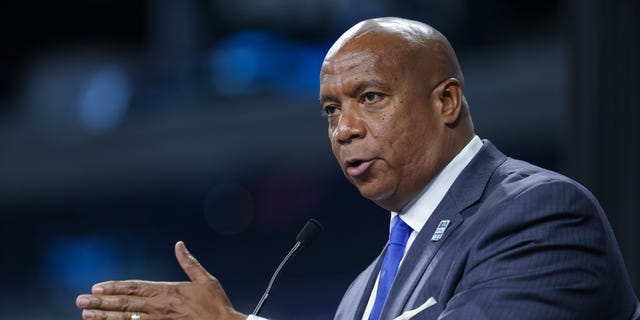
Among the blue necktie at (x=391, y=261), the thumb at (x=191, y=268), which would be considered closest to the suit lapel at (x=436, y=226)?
the blue necktie at (x=391, y=261)

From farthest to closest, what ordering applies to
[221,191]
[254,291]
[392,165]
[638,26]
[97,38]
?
[97,38]
[221,191]
[254,291]
[638,26]
[392,165]

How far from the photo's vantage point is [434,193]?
198 cm

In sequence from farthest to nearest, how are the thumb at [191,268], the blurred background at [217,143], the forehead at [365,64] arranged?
the blurred background at [217,143] → the forehead at [365,64] → the thumb at [191,268]

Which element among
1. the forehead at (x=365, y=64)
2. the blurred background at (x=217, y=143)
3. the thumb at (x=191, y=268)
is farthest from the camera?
the blurred background at (x=217, y=143)

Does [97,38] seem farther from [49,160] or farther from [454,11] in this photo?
[454,11]

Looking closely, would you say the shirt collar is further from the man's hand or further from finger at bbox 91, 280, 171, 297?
finger at bbox 91, 280, 171, 297

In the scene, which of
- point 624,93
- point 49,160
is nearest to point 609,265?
point 624,93

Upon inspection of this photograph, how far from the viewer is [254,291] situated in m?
7.18

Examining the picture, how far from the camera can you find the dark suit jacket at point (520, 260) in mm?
1642

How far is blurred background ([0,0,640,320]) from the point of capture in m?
7.29

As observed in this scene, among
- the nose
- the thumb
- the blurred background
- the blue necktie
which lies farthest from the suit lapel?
the blurred background

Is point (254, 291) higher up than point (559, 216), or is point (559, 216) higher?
point (559, 216)

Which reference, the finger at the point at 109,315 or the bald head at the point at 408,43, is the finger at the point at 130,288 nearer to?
the finger at the point at 109,315

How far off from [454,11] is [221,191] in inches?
92.5
